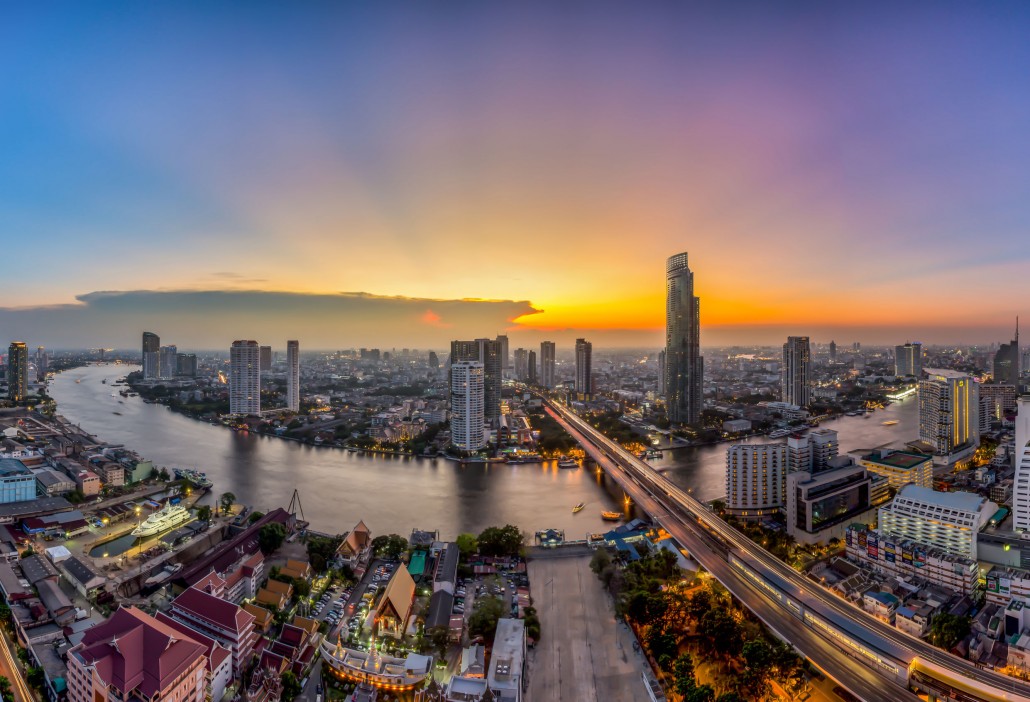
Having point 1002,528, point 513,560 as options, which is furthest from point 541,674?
point 1002,528

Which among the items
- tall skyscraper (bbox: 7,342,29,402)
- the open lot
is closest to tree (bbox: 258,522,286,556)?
the open lot

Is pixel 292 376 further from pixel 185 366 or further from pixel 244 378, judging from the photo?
pixel 185 366

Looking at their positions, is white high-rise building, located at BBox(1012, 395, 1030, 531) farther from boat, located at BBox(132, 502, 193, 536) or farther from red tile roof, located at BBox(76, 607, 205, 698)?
boat, located at BBox(132, 502, 193, 536)

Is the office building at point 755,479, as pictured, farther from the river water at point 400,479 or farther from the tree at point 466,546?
the tree at point 466,546

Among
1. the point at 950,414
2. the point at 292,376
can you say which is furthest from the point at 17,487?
the point at 950,414

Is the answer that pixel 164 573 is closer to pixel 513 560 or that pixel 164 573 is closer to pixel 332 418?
pixel 513 560

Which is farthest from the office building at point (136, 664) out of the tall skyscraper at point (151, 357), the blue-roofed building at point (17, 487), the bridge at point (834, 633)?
the tall skyscraper at point (151, 357)

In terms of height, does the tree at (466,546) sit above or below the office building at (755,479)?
below
